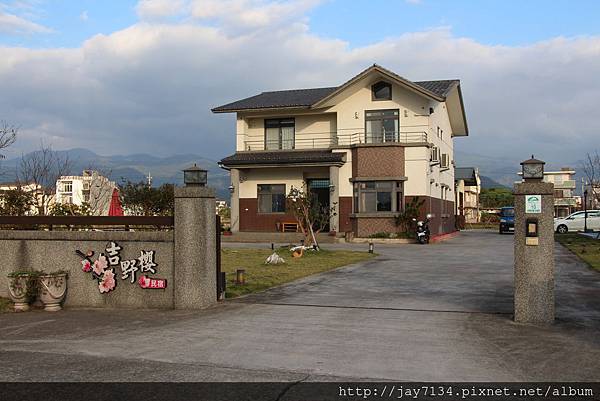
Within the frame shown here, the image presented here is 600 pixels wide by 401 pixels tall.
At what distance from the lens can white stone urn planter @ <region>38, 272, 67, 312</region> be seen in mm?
9695

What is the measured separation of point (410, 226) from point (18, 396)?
1006 inches

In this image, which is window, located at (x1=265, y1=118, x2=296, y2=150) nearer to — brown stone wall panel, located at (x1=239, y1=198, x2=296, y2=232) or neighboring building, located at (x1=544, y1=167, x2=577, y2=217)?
brown stone wall panel, located at (x1=239, y1=198, x2=296, y2=232)

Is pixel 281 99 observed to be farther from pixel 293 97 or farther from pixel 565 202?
pixel 565 202

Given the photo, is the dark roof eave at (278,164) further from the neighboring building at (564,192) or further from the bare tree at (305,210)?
the neighboring building at (564,192)

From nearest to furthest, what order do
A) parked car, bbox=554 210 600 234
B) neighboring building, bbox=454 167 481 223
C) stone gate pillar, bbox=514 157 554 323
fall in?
1. stone gate pillar, bbox=514 157 554 323
2. parked car, bbox=554 210 600 234
3. neighboring building, bbox=454 167 481 223

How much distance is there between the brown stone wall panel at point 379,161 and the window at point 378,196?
519 millimetres

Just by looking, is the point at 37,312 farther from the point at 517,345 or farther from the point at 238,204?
the point at 238,204

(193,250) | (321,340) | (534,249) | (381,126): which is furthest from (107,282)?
(381,126)

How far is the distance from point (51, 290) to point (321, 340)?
16.6 ft

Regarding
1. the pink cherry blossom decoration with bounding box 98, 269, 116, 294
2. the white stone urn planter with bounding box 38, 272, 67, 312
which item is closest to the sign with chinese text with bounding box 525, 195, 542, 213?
the pink cherry blossom decoration with bounding box 98, 269, 116, 294

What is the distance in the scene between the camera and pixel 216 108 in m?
34.7

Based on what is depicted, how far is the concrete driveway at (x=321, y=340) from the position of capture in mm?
5930

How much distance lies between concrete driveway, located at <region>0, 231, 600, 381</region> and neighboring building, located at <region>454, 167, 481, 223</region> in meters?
37.4

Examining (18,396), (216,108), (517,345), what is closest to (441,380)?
(517,345)
